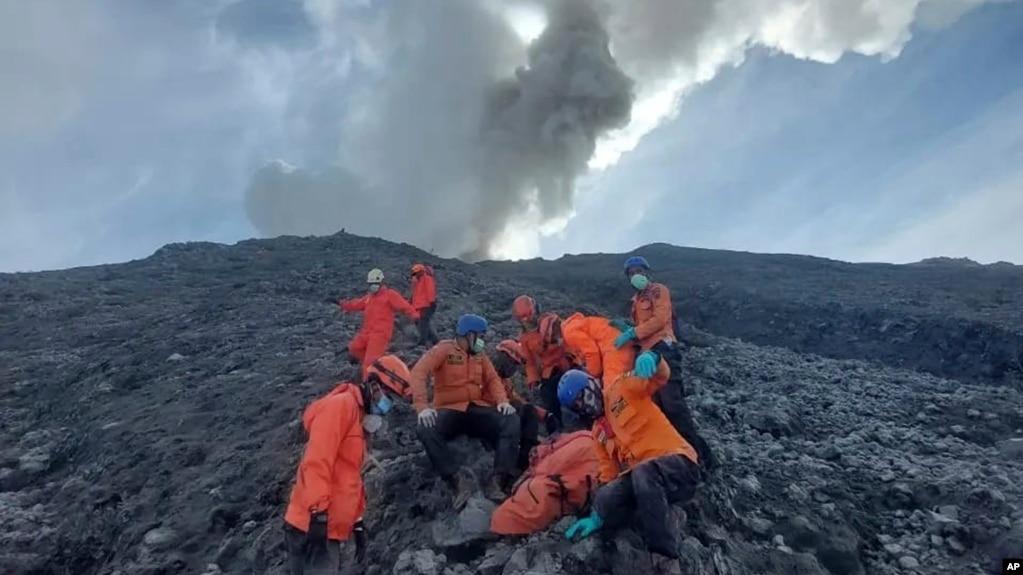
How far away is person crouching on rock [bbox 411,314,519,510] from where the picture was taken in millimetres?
6688

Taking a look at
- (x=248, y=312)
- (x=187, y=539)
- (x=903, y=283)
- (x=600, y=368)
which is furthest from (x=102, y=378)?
(x=903, y=283)

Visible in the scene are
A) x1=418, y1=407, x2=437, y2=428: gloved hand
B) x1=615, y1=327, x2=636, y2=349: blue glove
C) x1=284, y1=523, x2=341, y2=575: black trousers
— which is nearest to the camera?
x1=284, y1=523, x2=341, y2=575: black trousers

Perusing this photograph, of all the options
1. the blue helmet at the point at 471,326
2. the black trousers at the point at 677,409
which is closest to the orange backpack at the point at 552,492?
the black trousers at the point at 677,409

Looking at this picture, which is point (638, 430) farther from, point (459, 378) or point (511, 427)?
point (459, 378)

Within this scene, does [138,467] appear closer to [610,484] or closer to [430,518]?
[430,518]

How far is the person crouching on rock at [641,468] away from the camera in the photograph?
5309mm

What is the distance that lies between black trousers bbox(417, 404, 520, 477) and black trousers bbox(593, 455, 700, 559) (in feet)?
4.34

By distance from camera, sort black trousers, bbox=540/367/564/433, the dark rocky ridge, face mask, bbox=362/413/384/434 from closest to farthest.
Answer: face mask, bbox=362/413/384/434
black trousers, bbox=540/367/564/433
the dark rocky ridge

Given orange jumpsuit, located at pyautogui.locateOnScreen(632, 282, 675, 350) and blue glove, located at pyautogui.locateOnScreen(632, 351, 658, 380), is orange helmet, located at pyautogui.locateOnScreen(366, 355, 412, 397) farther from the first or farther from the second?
orange jumpsuit, located at pyautogui.locateOnScreen(632, 282, 675, 350)

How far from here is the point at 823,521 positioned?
686 cm

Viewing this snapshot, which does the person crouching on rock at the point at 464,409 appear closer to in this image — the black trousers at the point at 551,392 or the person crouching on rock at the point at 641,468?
the black trousers at the point at 551,392

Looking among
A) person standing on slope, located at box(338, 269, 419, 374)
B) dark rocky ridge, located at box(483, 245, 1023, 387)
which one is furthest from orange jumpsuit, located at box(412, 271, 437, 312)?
dark rocky ridge, located at box(483, 245, 1023, 387)

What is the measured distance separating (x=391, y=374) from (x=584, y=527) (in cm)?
191

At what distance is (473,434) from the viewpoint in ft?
23.6
